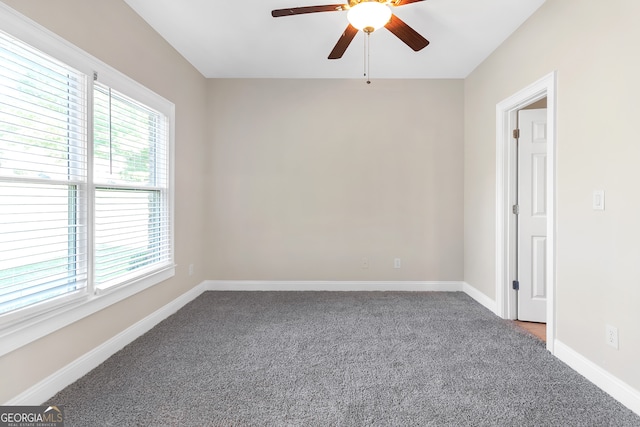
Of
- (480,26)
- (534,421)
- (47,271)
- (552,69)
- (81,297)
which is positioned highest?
(480,26)

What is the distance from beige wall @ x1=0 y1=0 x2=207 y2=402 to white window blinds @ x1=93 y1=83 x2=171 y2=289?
0.76ft

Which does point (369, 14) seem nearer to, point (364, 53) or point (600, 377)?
point (364, 53)

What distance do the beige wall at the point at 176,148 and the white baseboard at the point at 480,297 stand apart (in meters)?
3.34

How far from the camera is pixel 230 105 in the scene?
4.12m

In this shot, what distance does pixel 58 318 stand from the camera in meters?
1.93

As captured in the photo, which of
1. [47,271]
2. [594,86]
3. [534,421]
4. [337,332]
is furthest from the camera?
[337,332]

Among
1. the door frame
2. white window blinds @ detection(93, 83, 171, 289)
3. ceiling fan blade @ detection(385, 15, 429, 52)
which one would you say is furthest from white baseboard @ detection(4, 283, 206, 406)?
the door frame

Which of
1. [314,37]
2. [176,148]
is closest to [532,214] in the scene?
[314,37]

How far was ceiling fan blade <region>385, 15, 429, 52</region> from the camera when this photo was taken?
212 centimetres

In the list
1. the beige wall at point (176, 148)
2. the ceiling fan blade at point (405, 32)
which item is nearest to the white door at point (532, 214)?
the ceiling fan blade at point (405, 32)

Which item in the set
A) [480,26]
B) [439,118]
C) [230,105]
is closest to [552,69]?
[480,26]

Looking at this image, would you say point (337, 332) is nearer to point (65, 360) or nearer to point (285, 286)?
point (285, 286)

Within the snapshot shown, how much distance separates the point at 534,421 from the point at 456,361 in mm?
640

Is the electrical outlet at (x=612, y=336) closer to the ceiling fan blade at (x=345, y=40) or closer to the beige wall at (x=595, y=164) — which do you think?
the beige wall at (x=595, y=164)
